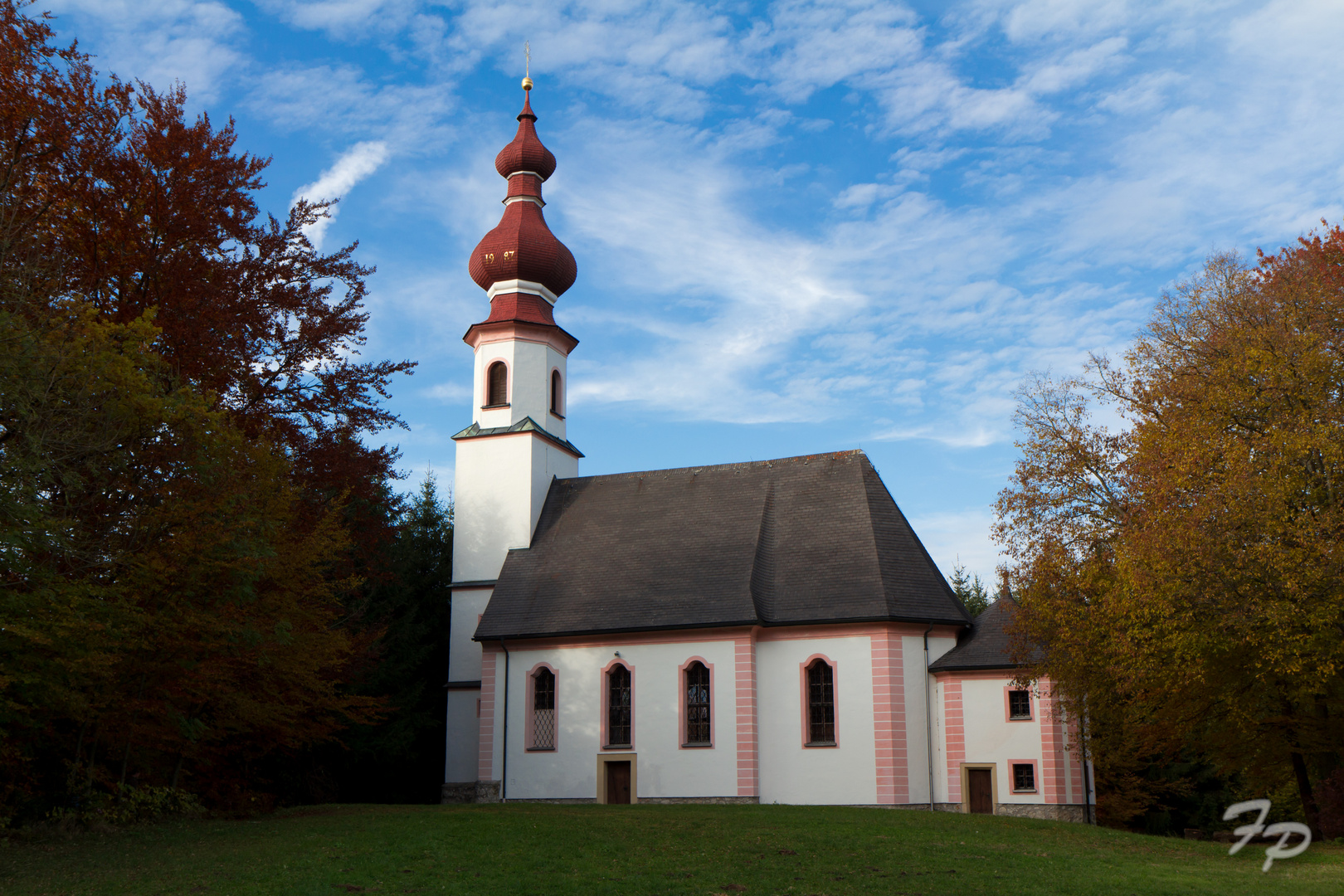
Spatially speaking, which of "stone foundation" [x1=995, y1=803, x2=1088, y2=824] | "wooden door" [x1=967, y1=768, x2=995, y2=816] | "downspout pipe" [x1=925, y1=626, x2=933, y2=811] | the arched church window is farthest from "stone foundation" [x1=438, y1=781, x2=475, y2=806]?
"stone foundation" [x1=995, y1=803, x2=1088, y2=824]

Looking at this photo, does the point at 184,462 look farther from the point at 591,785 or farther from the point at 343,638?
the point at 591,785

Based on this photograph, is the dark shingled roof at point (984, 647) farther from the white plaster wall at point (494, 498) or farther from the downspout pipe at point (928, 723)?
the white plaster wall at point (494, 498)

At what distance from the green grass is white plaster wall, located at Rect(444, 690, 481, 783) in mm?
10943

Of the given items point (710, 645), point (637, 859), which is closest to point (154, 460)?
Result: point (637, 859)

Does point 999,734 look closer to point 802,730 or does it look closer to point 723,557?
point 802,730

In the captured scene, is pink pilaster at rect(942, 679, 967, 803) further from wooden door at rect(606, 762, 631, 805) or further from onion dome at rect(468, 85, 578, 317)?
onion dome at rect(468, 85, 578, 317)

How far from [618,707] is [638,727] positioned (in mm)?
944

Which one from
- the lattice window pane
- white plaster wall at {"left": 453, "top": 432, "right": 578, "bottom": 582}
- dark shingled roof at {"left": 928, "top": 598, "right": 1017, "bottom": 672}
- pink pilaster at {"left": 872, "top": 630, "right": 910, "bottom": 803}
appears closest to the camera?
pink pilaster at {"left": 872, "top": 630, "right": 910, "bottom": 803}

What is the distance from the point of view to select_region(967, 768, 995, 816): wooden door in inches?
1033

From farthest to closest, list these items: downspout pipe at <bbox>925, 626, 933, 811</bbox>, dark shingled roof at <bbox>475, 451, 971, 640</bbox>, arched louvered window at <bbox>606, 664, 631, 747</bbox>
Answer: arched louvered window at <bbox>606, 664, 631, 747</bbox> → dark shingled roof at <bbox>475, 451, 971, 640</bbox> → downspout pipe at <bbox>925, 626, 933, 811</bbox>

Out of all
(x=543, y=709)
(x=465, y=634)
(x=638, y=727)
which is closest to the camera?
(x=638, y=727)

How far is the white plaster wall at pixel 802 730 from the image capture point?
1044 inches

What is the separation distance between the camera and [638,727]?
2852 cm
